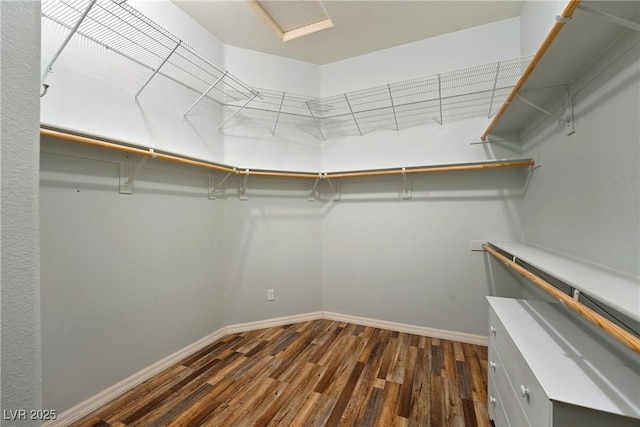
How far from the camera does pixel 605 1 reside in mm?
876

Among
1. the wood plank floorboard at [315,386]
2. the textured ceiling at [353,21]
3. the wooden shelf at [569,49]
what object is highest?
the textured ceiling at [353,21]

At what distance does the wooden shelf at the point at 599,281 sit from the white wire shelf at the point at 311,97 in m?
→ 1.43

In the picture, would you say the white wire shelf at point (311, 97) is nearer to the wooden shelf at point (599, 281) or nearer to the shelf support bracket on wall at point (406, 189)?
the shelf support bracket on wall at point (406, 189)

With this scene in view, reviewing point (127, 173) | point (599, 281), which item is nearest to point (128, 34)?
point (127, 173)

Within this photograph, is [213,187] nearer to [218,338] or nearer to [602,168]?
[218,338]

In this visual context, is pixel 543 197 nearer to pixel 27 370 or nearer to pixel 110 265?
pixel 27 370

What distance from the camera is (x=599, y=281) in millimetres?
893

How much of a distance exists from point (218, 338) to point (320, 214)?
1597 mm

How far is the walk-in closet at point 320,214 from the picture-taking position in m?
0.90

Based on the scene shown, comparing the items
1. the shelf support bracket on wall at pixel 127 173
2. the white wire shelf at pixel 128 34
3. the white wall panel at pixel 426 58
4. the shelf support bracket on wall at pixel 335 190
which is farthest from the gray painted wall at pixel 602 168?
the shelf support bracket on wall at pixel 127 173

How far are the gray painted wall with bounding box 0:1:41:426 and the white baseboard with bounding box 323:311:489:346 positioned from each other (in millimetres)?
2545

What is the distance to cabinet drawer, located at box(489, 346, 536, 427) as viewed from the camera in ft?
3.28

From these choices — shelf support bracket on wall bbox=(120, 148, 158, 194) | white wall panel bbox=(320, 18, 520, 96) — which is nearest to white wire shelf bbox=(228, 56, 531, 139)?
white wall panel bbox=(320, 18, 520, 96)

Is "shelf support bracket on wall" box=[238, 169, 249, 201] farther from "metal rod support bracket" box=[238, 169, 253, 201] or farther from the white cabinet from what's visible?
the white cabinet
